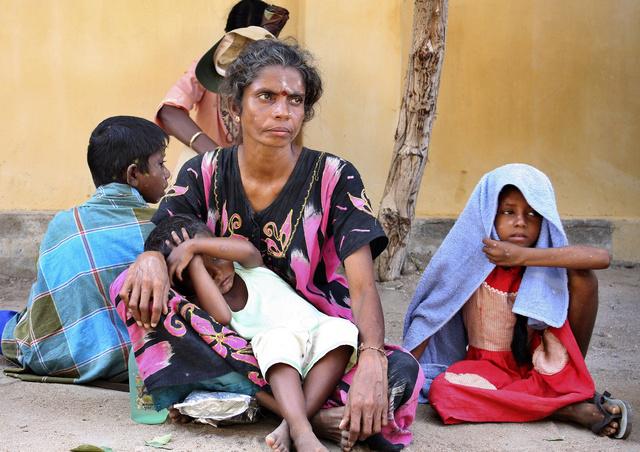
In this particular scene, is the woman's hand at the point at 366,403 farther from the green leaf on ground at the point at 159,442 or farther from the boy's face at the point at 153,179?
the boy's face at the point at 153,179

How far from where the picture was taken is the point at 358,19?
6324 millimetres

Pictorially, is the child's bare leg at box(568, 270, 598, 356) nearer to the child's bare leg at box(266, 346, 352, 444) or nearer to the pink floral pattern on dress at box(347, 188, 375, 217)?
the pink floral pattern on dress at box(347, 188, 375, 217)

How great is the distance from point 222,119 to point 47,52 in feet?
5.88

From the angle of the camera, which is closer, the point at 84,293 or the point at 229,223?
the point at 229,223

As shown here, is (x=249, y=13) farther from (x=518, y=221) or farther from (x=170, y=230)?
(x=518, y=221)

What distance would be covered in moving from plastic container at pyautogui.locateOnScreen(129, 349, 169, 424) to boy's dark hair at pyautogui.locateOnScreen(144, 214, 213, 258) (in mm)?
416

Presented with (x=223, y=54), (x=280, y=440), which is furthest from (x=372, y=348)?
(x=223, y=54)

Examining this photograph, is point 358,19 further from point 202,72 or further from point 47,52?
point 47,52

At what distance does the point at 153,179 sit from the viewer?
4.20 metres

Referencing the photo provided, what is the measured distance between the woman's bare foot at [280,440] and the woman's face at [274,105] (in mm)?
1124

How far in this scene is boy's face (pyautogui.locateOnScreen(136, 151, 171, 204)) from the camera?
4176 mm

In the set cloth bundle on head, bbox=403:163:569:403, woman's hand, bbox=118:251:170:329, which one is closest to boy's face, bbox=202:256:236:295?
woman's hand, bbox=118:251:170:329

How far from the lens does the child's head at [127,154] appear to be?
4.12 meters

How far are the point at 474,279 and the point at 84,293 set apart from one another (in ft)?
5.53
